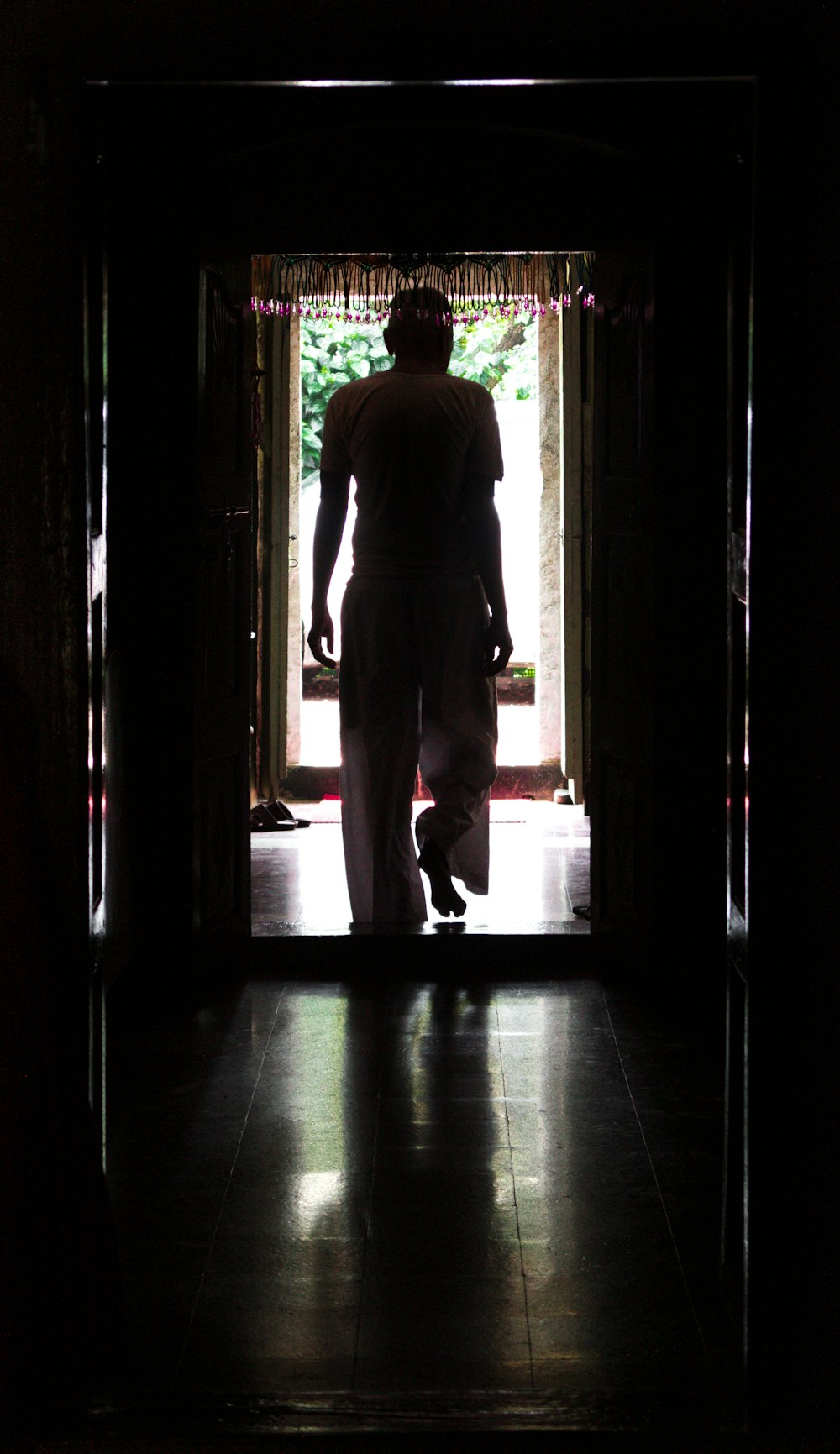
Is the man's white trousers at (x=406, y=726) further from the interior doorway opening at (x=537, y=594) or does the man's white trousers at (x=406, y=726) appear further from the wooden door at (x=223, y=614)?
the interior doorway opening at (x=537, y=594)

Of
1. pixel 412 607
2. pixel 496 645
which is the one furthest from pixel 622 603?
pixel 412 607

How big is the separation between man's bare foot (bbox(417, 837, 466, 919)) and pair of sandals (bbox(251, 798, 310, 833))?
2129mm

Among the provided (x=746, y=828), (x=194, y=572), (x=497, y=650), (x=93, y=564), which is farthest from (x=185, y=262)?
Answer: (x=746, y=828)

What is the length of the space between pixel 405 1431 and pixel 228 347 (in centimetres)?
310

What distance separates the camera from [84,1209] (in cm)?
211

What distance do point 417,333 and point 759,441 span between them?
256cm

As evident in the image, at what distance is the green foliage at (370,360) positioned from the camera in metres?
10.3

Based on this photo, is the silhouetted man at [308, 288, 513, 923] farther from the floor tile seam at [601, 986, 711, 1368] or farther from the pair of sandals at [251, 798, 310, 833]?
the pair of sandals at [251, 798, 310, 833]

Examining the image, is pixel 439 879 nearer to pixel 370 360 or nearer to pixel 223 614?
pixel 223 614

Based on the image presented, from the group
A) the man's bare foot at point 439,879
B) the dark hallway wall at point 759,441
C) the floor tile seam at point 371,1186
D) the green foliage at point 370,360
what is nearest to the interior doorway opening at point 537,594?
the man's bare foot at point 439,879

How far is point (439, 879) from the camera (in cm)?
458

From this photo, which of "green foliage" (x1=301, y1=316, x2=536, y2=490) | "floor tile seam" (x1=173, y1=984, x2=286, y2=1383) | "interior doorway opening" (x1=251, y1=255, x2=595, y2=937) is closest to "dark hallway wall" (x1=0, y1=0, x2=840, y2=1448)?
"floor tile seam" (x1=173, y1=984, x2=286, y2=1383)

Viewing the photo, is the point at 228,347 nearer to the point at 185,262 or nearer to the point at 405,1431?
the point at 185,262

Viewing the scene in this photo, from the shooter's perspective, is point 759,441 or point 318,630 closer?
point 759,441
